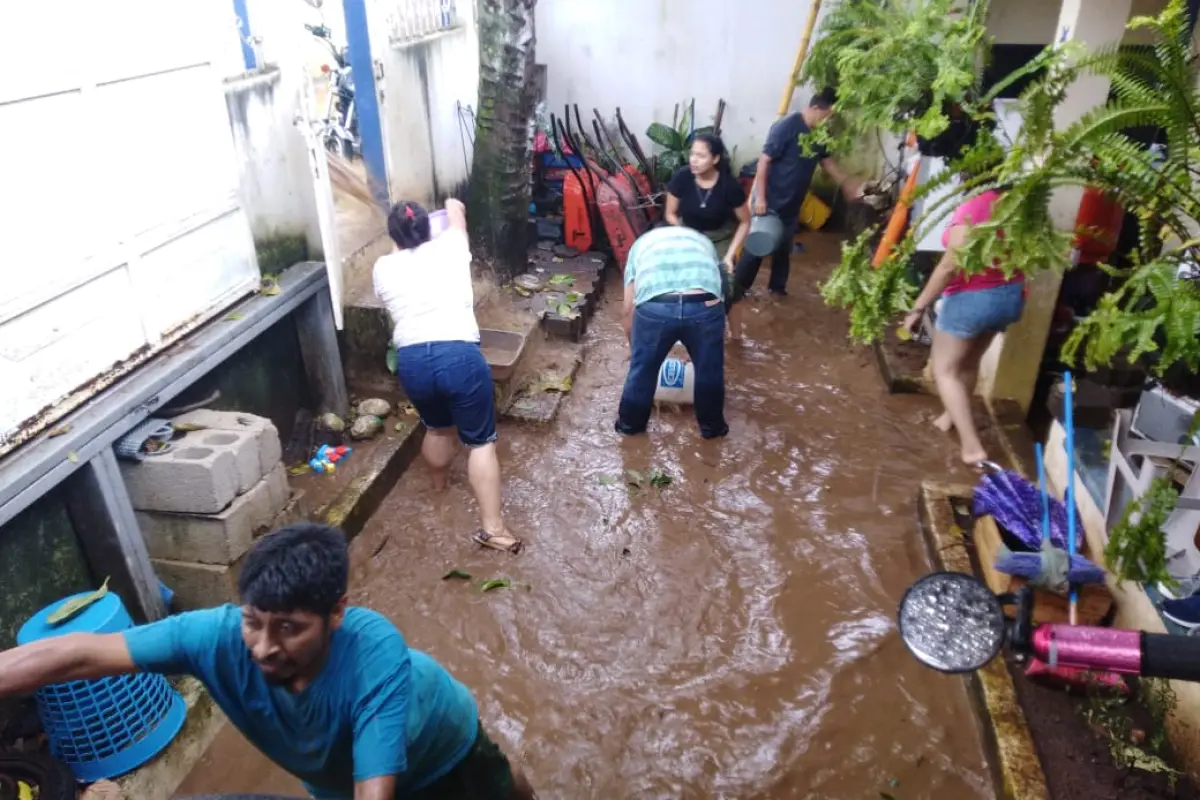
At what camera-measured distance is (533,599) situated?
441cm

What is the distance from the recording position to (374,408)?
19.3 feet

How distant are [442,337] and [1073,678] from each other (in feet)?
11.2

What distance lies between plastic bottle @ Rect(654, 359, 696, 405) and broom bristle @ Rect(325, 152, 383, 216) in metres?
2.57

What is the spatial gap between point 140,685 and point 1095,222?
6.21 meters

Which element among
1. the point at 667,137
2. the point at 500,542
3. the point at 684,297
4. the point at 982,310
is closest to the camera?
the point at 500,542

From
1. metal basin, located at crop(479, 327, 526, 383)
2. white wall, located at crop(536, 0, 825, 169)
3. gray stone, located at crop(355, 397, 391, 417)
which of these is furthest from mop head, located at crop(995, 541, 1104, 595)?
white wall, located at crop(536, 0, 825, 169)

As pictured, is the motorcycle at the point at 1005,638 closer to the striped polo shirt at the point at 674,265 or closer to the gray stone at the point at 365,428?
the striped polo shirt at the point at 674,265

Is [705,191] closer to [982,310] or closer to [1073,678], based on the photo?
[982,310]

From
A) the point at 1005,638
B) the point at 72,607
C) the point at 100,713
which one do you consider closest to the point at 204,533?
the point at 72,607

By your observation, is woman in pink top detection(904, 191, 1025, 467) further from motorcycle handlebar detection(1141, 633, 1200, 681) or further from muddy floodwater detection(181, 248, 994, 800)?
motorcycle handlebar detection(1141, 633, 1200, 681)

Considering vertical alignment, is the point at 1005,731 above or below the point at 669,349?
below

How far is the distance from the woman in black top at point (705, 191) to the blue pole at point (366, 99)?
7.30 feet

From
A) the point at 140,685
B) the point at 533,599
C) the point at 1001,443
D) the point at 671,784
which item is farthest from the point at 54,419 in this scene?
the point at 1001,443

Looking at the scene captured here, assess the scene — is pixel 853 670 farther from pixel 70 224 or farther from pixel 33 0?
pixel 33 0
